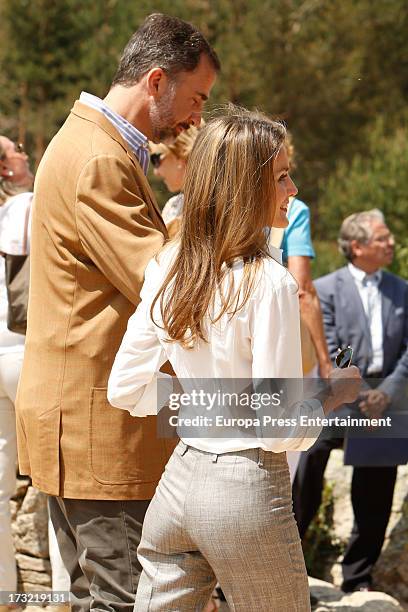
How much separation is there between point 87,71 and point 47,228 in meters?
10.9

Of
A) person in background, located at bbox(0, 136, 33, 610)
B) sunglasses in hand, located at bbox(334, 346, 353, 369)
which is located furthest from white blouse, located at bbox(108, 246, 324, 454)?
person in background, located at bbox(0, 136, 33, 610)

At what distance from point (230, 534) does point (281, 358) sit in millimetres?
386

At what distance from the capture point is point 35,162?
42.4 ft

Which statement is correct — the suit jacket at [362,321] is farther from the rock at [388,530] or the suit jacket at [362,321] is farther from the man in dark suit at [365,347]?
the rock at [388,530]

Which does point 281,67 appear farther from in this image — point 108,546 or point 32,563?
point 108,546

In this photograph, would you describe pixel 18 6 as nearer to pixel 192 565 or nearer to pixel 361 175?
pixel 361 175

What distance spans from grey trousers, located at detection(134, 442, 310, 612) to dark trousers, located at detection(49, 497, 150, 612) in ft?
1.20

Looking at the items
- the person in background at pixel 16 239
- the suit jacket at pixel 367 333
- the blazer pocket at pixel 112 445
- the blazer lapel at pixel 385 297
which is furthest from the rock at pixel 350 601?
the blazer pocket at pixel 112 445

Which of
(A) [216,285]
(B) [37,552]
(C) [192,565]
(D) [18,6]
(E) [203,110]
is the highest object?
(D) [18,6]

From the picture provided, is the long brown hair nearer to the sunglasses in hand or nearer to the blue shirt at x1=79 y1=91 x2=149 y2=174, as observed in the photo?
the sunglasses in hand

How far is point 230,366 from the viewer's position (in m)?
2.00

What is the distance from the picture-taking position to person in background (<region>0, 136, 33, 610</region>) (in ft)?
11.5

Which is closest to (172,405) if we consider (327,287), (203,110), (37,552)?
(203,110)

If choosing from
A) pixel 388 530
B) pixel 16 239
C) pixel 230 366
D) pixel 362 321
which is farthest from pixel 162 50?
pixel 388 530
